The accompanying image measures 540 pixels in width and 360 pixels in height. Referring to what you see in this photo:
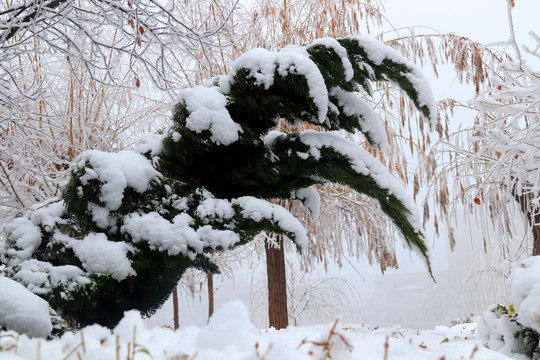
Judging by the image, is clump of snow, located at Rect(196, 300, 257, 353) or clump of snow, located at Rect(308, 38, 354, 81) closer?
clump of snow, located at Rect(196, 300, 257, 353)

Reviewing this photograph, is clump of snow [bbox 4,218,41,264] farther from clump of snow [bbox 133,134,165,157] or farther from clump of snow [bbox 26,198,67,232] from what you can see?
clump of snow [bbox 133,134,165,157]

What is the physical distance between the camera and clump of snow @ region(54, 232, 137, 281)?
1.98 metres

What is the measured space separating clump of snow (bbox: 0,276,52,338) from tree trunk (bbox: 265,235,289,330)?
403 centimetres

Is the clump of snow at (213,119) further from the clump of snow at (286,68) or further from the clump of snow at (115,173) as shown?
the clump of snow at (115,173)

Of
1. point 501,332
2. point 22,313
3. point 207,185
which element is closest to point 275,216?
point 207,185

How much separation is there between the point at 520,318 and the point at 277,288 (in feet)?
11.6

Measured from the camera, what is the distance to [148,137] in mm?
2484

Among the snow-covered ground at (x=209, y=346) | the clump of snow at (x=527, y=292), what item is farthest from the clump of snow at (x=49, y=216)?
the clump of snow at (x=527, y=292)

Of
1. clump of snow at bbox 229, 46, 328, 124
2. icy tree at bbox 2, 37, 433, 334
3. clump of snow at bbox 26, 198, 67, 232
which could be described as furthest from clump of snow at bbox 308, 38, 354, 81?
clump of snow at bbox 26, 198, 67, 232

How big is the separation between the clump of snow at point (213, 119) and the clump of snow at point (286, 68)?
0.16m

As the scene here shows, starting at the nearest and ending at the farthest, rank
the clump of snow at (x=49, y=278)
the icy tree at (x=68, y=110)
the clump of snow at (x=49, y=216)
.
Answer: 1. the clump of snow at (x=49, y=278)
2. the clump of snow at (x=49, y=216)
3. the icy tree at (x=68, y=110)

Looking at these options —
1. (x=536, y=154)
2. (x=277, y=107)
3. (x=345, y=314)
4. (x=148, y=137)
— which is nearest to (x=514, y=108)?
(x=536, y=154)

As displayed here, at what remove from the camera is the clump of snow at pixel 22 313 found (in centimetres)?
150

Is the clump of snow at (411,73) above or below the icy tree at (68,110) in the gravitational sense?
below
